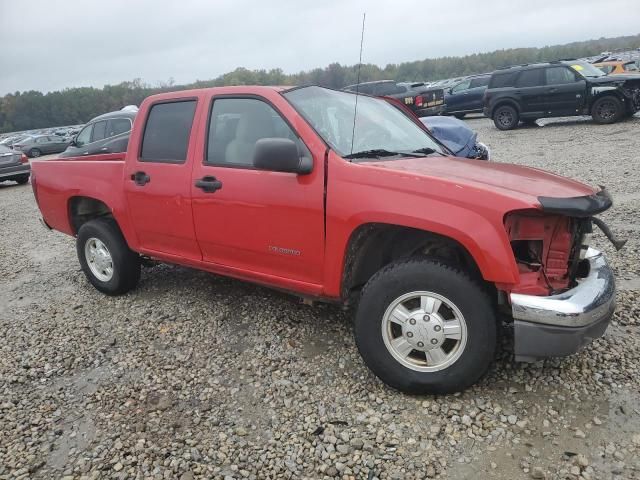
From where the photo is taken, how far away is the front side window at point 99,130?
1302cm

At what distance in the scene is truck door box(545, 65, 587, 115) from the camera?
44.4ft

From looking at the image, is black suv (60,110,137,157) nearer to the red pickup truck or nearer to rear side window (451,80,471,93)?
the red pickup truck

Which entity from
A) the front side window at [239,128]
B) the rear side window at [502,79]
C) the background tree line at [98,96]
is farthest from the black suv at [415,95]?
the background tree line at [98,96]

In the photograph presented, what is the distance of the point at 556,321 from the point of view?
254 cm

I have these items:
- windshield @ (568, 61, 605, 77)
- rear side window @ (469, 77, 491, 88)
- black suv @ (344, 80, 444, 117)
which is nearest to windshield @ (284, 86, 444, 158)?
windshield @ (568, 61, 605, 77)

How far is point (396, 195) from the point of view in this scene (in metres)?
2.85

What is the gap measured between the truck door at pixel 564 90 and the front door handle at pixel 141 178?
12.9 m

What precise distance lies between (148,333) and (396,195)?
7.83ft

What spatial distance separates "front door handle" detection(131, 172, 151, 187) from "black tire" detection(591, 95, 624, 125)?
13.0 meters

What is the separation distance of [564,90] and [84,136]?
41.9 feet

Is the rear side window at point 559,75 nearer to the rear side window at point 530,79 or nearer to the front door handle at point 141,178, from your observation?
the rear side window at point 530,79

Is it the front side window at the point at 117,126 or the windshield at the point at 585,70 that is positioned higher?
the windshield at the point at 585,70

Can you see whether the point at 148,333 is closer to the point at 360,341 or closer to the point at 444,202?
the point at 360,341

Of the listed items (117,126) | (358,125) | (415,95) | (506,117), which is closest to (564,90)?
(506,117)
